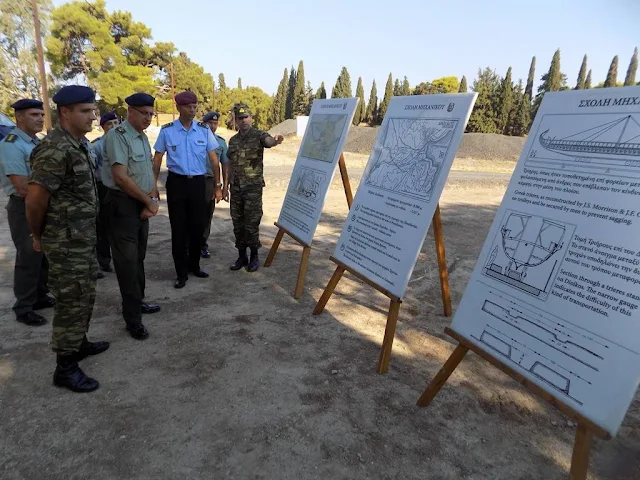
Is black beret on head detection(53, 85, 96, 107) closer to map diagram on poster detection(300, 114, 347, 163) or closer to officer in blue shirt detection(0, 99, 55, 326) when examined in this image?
officer in blue shirt detection(0, 99, 55, 326)

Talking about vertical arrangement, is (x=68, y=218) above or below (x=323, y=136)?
→ below

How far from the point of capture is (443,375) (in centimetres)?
234

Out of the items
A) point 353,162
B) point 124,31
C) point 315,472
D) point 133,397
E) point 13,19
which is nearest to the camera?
point 315,472

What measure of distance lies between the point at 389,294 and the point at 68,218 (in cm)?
213

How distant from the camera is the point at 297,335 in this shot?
3264 millimetres

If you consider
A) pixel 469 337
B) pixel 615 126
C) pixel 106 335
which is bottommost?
pixel 106 335

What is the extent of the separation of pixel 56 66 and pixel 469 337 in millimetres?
39397

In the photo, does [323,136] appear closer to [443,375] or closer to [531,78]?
[443,375]

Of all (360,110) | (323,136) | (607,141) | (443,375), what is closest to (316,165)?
(323,136)

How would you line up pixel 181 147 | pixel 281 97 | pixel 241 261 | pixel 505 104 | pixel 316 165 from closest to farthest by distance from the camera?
pixel 181 147 < pixel 316 165 < pixel 241 261 < pixel 505 104 < pixel 281 97

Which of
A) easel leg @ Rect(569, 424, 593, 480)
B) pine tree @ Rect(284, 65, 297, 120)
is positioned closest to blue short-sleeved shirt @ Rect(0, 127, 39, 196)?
easel leg @ Rect(569, 424, 593, 480)

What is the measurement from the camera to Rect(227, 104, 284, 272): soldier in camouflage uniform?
14.7 ft

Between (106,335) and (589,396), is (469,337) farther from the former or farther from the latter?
(106,335)

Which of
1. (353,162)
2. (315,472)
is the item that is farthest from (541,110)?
(353,162)
